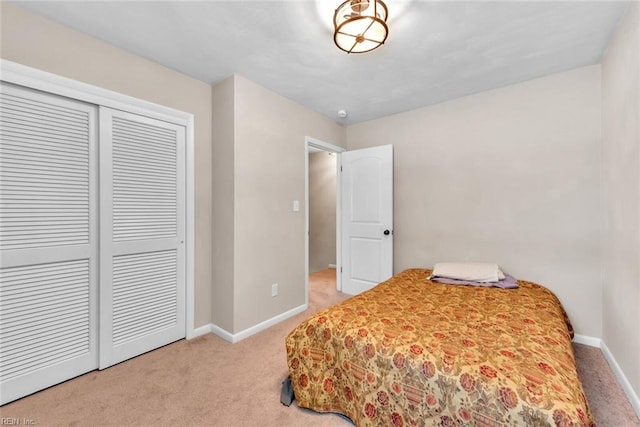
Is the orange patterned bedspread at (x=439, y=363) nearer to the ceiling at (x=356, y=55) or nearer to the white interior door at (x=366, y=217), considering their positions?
the white interior door at (x=366, y=217)

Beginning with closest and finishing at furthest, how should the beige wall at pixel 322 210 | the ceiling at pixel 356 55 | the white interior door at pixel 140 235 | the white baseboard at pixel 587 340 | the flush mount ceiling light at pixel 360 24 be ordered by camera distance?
the flush mount ceiling light at pixel 360 24 → the ceiling at pixel 356 55 → the white interior door at pixel 140 235 → the white baseboard at pixel 587 340 → the beige wall at pixel 322 210

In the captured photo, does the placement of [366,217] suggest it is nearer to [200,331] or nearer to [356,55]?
[356,55]

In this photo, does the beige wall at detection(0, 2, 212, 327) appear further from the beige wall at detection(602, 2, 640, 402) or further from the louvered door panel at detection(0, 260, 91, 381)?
the beige wall at detection(602, 2, 640, 402)

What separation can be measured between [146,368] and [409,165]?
3226 millimetres

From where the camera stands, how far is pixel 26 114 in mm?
1729

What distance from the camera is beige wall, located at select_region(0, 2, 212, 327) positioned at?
1.69m

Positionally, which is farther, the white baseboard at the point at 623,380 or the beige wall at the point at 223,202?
the beige wall at the point at 223,202

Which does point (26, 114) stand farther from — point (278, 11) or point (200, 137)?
point (278, 11)

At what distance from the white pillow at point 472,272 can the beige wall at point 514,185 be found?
0.32 m

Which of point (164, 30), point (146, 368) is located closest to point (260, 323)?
point (146, 368)

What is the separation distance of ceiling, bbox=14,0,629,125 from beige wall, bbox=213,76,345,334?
292mm

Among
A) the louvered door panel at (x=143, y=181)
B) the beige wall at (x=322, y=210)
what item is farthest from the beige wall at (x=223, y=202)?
the beige wall at (x=322, y=210)

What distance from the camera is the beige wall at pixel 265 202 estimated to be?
2.51 m

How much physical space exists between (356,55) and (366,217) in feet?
6.33
